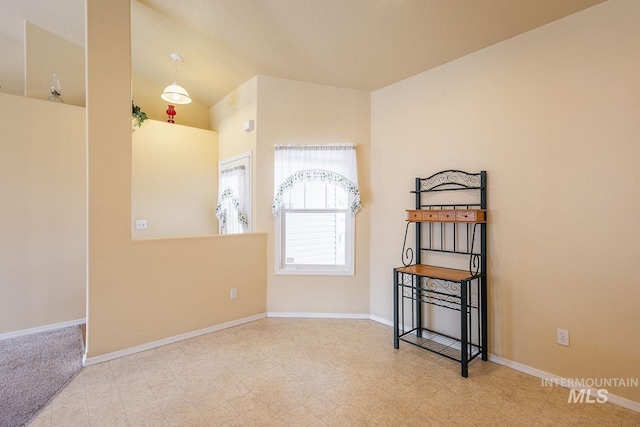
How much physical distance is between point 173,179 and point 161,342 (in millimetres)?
2359

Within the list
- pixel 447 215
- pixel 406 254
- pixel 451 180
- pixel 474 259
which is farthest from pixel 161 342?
pixel 451 180

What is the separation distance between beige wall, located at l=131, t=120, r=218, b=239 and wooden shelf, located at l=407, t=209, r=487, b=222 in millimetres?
3153

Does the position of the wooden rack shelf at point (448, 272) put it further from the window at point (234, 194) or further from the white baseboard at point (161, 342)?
the window at point (234, 194)

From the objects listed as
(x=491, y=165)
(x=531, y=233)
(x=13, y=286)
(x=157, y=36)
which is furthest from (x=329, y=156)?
(x=13, y=286)

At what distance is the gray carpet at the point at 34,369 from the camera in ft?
6.29

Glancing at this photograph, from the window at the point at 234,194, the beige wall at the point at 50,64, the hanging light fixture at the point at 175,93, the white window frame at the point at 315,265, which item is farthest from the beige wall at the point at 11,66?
the white window frame at the point at 315,265

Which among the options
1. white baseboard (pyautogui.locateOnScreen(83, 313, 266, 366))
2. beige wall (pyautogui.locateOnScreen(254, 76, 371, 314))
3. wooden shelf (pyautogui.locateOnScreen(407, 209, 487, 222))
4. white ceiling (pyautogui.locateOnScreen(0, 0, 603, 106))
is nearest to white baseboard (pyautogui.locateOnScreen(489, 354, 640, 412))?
wooden shelf (pyautogui.locateOnScreen(407, 209, 487, 222))

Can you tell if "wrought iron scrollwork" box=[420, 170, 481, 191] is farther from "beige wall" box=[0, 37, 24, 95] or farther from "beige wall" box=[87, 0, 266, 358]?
"beige wall" box=[0, 37, 24, 95]

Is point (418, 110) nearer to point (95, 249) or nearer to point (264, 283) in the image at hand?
point (264, 283)

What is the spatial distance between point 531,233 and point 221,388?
2655 millimetres

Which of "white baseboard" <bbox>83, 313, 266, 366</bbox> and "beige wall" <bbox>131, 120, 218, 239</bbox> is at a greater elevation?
"beige wall" <bbox>131, 120, 218, 239</bbox>

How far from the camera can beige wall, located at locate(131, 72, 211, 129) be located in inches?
170

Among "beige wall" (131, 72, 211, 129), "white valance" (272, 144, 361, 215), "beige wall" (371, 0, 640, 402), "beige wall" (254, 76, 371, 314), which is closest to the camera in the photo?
"beige wall" (371, 0, 640, 402)

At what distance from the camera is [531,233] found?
235cm
